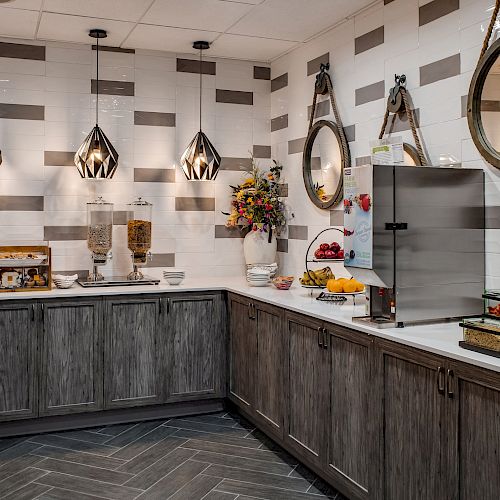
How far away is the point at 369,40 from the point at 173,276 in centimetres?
217

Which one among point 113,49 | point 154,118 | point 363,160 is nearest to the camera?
point 363,160

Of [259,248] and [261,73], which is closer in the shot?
[259,248]

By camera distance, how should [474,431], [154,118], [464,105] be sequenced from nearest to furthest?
[474,431], [464,105], [154,118]

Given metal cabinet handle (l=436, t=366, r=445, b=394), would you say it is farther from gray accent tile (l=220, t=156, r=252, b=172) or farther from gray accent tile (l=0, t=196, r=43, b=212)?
gray accent tile (l=0, t=196, r=43, b=212)

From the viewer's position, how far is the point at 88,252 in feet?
16.7

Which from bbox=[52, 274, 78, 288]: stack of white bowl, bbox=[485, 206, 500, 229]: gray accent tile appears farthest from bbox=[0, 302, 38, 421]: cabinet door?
bbox=[485, 206, 500, 229]: gray accent tile

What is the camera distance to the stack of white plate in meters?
4.82

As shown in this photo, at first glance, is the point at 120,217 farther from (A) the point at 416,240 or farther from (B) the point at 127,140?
(A) the point at 416,240

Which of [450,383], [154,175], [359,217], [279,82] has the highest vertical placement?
[279,82]

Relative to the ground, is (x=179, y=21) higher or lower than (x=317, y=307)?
higher

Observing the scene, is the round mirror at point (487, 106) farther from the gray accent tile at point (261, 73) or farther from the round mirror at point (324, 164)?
the gray accent tile at point (261, 73)

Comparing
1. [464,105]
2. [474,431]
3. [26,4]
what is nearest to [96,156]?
[26,4]

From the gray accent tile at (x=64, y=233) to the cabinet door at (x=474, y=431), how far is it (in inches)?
133

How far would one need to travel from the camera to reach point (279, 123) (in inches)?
216
